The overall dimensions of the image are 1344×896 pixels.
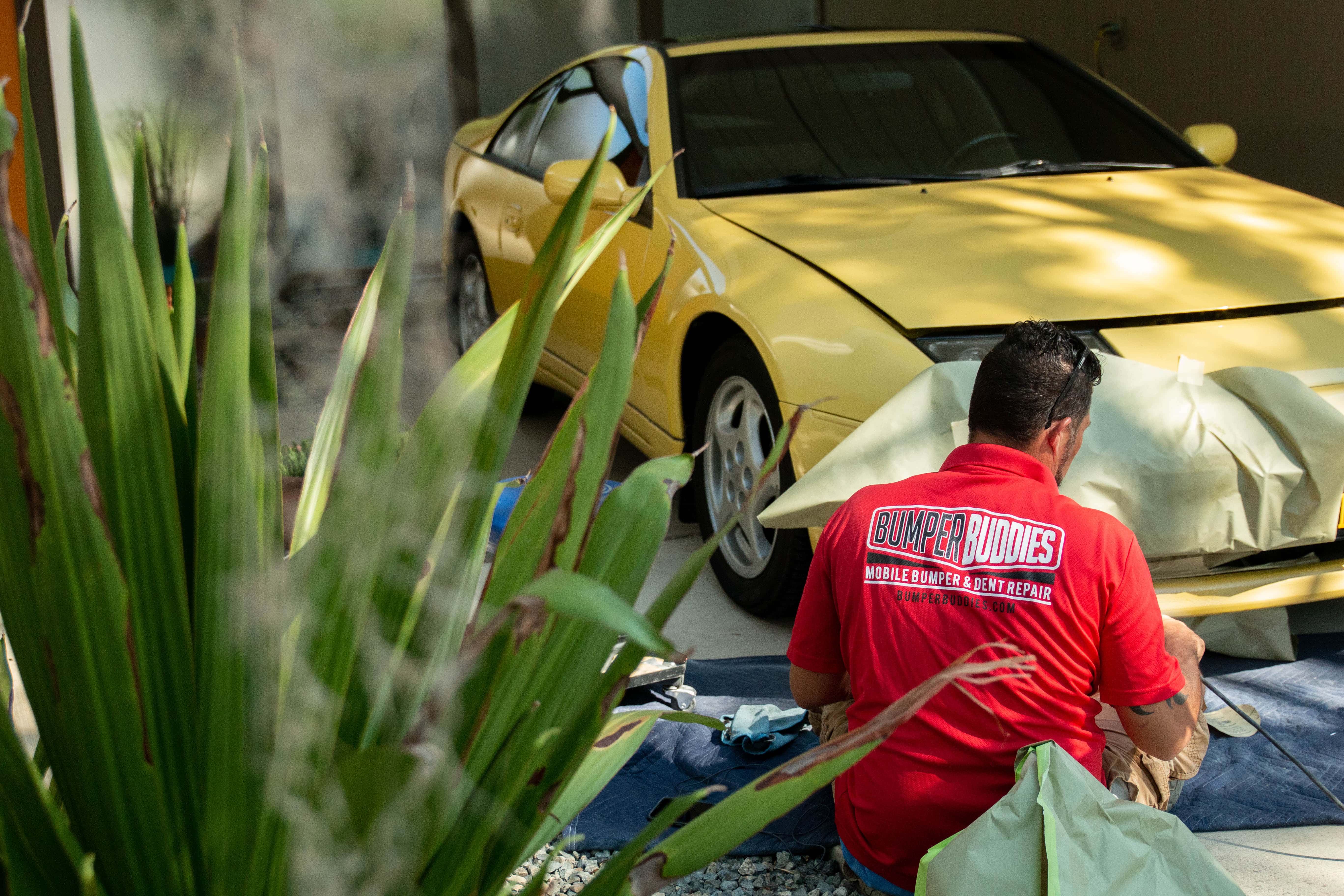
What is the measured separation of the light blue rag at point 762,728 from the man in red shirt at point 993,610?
686 mm

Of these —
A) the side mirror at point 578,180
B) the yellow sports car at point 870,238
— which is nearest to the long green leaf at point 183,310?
the yellow sports car at point 870,238

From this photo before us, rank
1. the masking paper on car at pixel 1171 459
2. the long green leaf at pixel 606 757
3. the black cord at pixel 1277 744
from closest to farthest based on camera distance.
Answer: the long green leaf at pixel 606 757, the black cord at pixel 1277 744, the masking paper on car at pixel 1171 459

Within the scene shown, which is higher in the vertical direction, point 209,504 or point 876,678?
point 209,504

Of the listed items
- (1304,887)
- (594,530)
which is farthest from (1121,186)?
(594,530)

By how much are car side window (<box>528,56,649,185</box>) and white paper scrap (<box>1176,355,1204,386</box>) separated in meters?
1.82

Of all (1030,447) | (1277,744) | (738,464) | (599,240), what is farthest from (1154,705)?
(738,464)

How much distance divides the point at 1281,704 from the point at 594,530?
2558mm

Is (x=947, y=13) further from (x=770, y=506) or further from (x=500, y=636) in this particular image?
(x=500, y=636)

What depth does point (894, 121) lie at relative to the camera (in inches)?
164

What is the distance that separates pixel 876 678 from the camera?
199 centimetres

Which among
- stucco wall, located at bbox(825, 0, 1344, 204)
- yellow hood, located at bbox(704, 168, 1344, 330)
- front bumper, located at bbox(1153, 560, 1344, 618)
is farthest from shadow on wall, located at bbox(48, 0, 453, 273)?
front bumper, located at bbox(1153, 560, 1344, 618)

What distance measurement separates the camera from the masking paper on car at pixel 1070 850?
1652mm

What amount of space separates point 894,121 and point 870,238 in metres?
0.99

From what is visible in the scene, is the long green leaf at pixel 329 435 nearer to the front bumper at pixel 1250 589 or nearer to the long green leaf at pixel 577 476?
the long green leaf at pixel 577 476
